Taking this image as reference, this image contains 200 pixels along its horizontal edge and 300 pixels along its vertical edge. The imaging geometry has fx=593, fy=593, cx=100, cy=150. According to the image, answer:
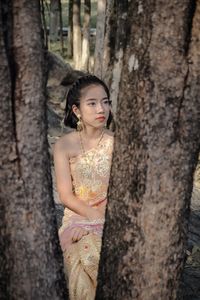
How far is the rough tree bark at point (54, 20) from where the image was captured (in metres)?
28.0

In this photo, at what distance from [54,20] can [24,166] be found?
2685cm

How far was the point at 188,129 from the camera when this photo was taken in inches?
103

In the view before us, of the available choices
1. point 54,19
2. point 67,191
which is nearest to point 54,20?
point 54,19

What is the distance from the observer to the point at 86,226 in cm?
378

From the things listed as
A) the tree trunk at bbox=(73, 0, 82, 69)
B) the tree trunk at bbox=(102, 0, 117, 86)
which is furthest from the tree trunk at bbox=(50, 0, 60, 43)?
the tree trunk at bbox=(102, 0, 117, 86)

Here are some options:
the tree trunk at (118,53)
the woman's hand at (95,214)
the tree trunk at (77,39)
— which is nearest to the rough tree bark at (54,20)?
the tree trunk at (77,39)

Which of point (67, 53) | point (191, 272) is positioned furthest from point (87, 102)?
point (67, 53)

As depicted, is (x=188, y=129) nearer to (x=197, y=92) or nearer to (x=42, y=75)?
(x=197, y=92)

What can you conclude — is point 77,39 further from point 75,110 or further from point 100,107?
point 100,107

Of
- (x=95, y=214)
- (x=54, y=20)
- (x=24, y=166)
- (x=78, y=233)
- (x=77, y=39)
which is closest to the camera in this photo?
(x=24, y=166)

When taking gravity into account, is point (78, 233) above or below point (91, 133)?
below

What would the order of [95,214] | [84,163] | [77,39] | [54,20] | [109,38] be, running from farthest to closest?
[54,20], [77,39], [109,38], [84,163], [95,214]

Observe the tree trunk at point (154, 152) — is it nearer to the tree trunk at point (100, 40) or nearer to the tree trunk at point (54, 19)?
the tree trunk at point (100, 40)

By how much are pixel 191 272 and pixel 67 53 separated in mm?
22813
